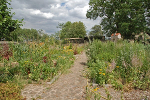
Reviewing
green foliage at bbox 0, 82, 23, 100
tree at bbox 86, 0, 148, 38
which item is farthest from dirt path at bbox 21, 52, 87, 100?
tree at bbox 86, 0, 148, 38

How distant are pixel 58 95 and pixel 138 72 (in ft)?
9.37

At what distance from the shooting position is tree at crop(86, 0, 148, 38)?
20.4 metres

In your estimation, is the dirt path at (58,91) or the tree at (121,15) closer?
the dirt path at (58,91)

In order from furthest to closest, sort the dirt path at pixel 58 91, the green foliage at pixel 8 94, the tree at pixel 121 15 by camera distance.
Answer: the tree at pixel 121 15
the dirt path at pixel 58 91
the green foliage at pixel 8 94

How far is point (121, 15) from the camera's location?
2134 cm

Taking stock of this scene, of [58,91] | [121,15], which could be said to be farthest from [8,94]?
[121,15]

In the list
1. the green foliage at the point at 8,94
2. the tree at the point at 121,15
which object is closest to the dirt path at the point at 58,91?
the green foliage at the point at 8,94

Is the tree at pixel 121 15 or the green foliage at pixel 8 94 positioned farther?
the tree at pixel 121 15

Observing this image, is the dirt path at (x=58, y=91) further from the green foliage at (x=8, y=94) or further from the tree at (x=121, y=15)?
the tree at (x=121, y=15)

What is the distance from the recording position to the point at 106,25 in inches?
1007

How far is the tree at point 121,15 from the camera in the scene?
20.4m

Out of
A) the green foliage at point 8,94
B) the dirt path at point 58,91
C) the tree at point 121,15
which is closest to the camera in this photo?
the green foliage at point 8,94

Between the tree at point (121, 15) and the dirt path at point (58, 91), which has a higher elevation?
the tree at point (121, 15)

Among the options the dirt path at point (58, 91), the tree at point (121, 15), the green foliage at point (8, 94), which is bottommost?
the dirt path at point (58, 91)
